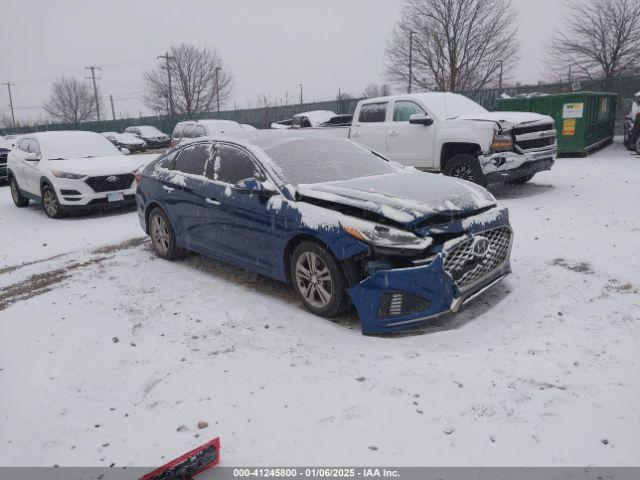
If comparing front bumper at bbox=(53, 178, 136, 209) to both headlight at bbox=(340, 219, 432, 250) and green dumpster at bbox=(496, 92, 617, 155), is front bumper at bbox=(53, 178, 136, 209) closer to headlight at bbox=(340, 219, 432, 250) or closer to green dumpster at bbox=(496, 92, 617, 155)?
headlight at bbox=(340, 219, 432, 250)

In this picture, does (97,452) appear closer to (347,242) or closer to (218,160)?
(347,242)

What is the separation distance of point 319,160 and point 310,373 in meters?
2.38

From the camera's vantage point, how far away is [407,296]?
3781 millimetres

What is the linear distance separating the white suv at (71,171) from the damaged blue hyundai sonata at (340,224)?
4016 mm

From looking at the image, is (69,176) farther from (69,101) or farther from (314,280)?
(69,101)

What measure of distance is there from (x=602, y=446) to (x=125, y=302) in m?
4.24

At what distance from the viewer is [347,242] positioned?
12.9ft

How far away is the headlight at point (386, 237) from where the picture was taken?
12.4ft

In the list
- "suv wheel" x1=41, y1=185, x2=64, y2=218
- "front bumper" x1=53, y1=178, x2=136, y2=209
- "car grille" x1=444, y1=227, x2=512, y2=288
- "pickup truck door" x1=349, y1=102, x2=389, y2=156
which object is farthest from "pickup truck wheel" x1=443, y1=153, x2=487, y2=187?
"suv wheel" x1=41, y1=185, x2=64, y2=218

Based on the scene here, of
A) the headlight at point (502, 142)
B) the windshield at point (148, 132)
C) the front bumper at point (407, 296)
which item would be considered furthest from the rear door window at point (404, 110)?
the windshield at point (148, 132)

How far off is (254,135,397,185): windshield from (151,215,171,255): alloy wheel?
1842 millimetres

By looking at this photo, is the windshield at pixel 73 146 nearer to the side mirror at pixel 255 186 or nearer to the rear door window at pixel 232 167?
the rear door window at pixel 232 167

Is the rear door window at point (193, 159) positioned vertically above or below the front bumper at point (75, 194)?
above

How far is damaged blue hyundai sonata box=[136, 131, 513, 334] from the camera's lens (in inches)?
150
